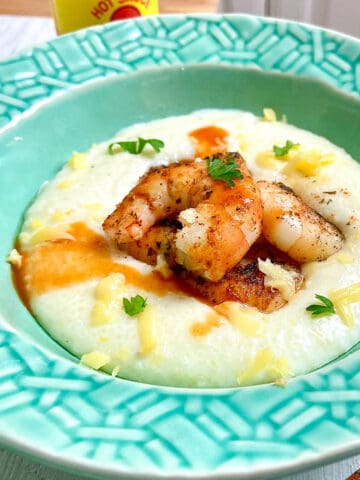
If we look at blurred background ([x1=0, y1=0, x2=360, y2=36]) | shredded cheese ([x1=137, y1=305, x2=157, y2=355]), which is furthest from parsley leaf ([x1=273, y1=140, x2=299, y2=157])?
blurred background ([x1=0, y1=0, x2=360, y2=36])

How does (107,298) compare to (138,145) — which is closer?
(107,298)

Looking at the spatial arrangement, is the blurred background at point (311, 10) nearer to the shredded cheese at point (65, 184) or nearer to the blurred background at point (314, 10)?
the blurred background at point (314, 10)

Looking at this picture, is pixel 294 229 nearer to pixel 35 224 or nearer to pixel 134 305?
pixel 134 305

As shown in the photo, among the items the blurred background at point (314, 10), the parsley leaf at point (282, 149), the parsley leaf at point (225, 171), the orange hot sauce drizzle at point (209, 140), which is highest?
the parsley leaf at point (225, 171)

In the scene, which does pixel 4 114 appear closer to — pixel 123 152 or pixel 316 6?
pixel 123 152

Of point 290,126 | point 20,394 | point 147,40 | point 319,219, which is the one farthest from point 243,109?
point 20,394

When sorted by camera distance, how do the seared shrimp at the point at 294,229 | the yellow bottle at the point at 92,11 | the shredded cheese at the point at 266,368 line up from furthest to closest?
the yellow bottle at the point at 92,11 < the seared shrimp at the point at 294,229 < the shredded cheese at the point at 266,368

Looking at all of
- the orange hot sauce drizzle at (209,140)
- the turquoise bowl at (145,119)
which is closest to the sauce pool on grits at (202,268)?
the turquoise bowl at (145,119)

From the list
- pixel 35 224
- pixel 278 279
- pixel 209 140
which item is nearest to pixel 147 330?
pixel 278 279
